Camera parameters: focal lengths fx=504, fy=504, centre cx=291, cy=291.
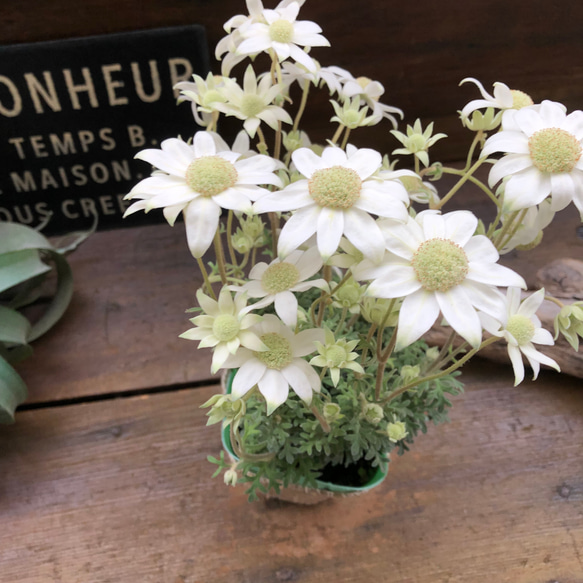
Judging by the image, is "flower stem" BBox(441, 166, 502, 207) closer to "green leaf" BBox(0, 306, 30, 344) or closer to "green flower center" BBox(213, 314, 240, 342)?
"green flower center" BBox(213, 314, 240, 342)

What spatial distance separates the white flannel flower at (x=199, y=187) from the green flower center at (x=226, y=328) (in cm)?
4

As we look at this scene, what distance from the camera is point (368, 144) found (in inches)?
32.6

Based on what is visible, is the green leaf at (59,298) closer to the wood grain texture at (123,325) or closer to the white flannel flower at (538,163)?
the wood grain texture at (123,325)

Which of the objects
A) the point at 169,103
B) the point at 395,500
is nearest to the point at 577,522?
the point at 395,500

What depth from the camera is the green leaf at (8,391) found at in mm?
542

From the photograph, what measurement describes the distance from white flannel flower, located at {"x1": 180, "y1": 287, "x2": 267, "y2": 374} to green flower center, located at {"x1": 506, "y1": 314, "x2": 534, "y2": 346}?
15cm

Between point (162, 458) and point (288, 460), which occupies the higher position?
point (288, 460)

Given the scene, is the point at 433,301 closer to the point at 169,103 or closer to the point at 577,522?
the point at 577,522

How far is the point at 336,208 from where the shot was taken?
267 mm

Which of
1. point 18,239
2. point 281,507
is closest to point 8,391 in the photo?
point 18,239

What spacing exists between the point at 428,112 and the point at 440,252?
61 centimetres

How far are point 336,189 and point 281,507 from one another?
1.32 ft

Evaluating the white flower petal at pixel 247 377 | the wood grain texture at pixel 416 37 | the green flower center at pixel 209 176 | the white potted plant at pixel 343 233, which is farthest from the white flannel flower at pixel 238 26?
the wood grain texture at pixel 416 37

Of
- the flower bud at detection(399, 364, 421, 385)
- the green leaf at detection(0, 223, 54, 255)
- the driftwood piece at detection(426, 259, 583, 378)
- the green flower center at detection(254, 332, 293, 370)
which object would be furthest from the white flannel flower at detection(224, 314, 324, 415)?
the green leaf at detection(0, 223, 54, 255)
